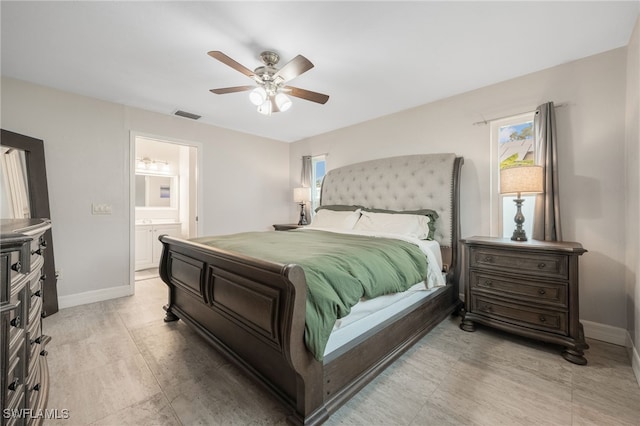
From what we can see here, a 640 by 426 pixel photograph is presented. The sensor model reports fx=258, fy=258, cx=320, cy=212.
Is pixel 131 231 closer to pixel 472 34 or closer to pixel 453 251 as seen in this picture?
pixel 453 251

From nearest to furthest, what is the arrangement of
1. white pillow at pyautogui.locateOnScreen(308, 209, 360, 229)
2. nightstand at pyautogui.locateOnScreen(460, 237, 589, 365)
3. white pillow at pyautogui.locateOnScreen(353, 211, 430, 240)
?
nightstand at pyautogui.locateOnScreen(460, 237, 589, 365) < white pillow at pyautogui.locateOnScreen(353, 211, 430, 240) < white pillow at pyautogui.locateOnScreen(308, 209, 360, 229)

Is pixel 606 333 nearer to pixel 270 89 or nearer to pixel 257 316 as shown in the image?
pixel 257 316

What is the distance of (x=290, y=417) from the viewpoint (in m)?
1.35

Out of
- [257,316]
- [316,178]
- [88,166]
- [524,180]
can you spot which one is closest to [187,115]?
[88,166]

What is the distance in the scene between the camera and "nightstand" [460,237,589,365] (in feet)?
6.49

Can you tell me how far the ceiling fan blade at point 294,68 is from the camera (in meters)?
1.84

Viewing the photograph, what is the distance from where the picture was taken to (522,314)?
219 centimetres

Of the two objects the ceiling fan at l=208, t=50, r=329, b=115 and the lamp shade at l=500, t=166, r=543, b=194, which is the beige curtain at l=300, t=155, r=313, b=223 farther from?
the lamp shade at l=500, t=166, r=543, b=194

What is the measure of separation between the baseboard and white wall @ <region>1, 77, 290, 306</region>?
0.01 meters

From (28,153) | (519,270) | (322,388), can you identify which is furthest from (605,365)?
(28,153)

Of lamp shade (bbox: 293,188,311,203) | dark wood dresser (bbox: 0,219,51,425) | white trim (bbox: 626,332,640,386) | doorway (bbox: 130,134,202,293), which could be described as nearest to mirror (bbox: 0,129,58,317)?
doorway (bbox: 130,134,202,293)

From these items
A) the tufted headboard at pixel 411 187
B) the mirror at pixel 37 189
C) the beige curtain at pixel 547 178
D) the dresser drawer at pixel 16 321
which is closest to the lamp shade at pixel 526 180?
the beige curtain at pixel 547 178

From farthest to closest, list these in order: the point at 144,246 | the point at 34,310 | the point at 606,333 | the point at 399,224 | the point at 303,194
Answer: the point at 144,246, the point at 303,194, the point at 399,224, the point at 606,333, the point at 34,310

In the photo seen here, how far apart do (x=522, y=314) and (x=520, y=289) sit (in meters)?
0.21
